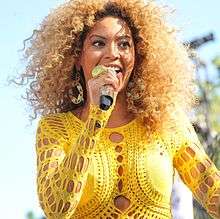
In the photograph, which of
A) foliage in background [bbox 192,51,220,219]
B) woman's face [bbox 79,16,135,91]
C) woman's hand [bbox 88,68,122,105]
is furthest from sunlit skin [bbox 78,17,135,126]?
foliage in background [bbox 192,51,220,219]

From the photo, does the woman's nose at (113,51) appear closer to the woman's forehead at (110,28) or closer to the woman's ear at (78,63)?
the woman's forehead at (110,28)

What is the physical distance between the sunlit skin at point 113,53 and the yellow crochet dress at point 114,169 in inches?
3.3

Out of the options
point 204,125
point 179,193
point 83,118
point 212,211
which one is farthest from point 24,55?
point 204,125

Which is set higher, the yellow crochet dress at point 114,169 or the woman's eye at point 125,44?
the woman's eye at point 125,44

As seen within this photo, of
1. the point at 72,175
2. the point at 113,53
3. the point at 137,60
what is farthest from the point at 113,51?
the point at 72,175

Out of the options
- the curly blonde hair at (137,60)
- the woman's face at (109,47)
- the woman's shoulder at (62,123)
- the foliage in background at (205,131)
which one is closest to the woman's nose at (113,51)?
the woman's face at (109,47)

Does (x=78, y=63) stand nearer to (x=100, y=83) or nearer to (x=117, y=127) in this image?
(x=117, y=127)

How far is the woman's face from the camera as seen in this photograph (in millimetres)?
3041

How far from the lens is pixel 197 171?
3119mm

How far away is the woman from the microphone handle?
0.05ft

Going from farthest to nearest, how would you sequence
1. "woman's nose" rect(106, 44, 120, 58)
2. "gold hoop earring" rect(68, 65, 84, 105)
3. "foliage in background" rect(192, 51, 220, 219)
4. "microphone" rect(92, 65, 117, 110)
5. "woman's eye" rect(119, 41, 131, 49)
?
"foliage in background" rect(192, 51, 220, 219) → "gold hoop earring" rect(68, 65, 84, 105) → "woman's eye" rect(119, 41, 131, 49) → "woman's nose" rect(106, 44, 120, 58) → "microphone" rect(92, 65, 117, 110)

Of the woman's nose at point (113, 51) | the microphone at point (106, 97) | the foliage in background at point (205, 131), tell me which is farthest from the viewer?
the foliage in background at point (205, 131)

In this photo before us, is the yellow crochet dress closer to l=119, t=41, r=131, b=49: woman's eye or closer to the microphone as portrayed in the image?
the microphone

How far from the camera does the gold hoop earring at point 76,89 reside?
130 inches
